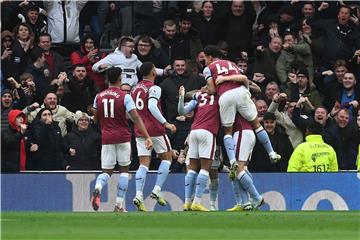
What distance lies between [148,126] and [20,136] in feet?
8.87

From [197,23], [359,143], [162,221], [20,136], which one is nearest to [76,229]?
[162,221]

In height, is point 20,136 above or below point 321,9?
below

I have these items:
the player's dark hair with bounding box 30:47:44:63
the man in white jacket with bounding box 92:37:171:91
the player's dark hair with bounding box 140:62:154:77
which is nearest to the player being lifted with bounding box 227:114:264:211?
the player's dark hair with bounding box 140:62:154:77

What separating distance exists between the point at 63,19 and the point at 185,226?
11439 mm

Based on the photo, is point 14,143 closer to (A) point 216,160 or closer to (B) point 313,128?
(A) point 216,160

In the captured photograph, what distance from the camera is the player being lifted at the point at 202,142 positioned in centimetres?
1903

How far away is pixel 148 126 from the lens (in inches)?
798

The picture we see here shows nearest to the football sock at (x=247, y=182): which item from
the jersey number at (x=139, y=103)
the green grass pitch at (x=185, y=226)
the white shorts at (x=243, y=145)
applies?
the white shorts at (x=243, y=145)

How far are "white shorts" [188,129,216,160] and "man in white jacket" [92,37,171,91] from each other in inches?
175

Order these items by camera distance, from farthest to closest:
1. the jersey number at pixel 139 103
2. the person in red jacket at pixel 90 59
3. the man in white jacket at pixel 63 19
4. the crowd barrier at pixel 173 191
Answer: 1. the man in white jacket at pixel 63 19
2. the person in red jacket at pixel 90 59
3. the crowd barrier at pixel 173 191
4. the jersey number at pixel 139 103

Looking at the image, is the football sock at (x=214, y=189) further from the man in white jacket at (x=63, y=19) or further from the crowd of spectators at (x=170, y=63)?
the man in white jacket at (x=63, y=19)

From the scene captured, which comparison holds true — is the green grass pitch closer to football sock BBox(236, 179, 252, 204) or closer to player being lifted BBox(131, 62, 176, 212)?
football sock BBox(236, 179, 252, 204)

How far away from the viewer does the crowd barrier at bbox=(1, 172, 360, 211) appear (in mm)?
21312

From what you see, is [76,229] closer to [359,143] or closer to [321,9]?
[359,143]
